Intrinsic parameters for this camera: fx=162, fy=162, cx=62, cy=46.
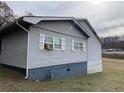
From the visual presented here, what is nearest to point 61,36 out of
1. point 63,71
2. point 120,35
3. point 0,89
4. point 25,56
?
point 63,71

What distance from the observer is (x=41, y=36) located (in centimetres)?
1002

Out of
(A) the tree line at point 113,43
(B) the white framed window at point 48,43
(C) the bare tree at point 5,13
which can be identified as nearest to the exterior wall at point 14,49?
(B) the white framed window at point 48,43

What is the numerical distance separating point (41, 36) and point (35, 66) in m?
1.88

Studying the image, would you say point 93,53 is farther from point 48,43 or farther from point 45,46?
point 45,46

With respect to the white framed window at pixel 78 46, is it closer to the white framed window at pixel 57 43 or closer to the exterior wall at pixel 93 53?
the exterior wall at pixel 93 53

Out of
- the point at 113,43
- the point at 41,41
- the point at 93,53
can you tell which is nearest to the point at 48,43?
the point at 41,41

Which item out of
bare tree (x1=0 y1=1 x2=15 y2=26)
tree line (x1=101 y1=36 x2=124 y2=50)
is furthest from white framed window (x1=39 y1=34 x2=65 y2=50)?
tree line (x1=101 y1=36 x2=124 y2=50)

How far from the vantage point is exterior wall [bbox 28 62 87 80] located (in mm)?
9703

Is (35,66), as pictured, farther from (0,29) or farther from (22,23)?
(0,29)

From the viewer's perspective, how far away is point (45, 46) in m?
10.2

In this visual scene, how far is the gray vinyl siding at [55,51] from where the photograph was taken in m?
9.48

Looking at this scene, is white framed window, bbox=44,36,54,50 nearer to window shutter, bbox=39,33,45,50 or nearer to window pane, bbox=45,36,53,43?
window pane, bbox=45,36,53,43

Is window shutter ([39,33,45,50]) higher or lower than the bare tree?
lower

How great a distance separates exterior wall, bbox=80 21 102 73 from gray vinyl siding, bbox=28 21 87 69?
1140mm
